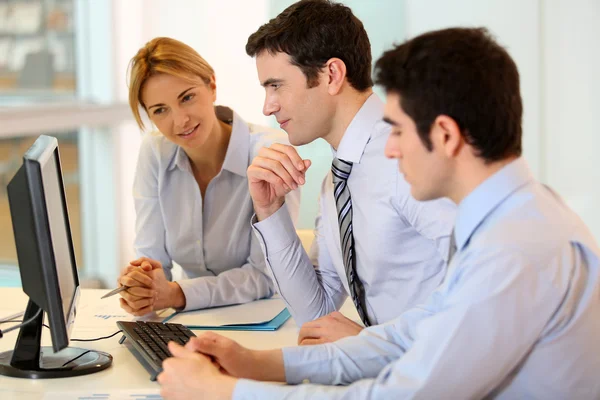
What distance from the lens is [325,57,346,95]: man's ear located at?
6.16 ft

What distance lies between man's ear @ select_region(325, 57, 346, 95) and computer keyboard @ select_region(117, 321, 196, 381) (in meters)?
0.66

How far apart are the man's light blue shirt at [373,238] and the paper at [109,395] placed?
57 centimetres

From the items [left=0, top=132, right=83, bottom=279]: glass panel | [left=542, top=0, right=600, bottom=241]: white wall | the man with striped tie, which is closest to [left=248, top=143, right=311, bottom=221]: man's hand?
the man with striped tie

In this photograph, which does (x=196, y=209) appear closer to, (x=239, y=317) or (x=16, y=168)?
(x=239, y=317)

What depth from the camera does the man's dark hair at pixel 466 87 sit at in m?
1.17

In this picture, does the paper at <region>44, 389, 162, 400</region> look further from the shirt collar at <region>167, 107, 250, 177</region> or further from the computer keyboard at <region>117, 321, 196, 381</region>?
the shirt collar at <region>167, 107, 250, 177</region>

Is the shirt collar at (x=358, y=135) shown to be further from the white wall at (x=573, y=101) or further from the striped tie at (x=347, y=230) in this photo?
the white wall at (x=573, y=101)

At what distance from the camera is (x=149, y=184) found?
2.46 m

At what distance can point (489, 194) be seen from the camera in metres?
1.19

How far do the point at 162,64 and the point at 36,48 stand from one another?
90.5 inches

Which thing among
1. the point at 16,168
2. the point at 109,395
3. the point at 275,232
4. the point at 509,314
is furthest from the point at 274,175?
the point at 16,168

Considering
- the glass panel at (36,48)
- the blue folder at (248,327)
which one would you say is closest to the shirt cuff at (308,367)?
the blue folder at (248,327)

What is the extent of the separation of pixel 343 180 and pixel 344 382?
1.95ft

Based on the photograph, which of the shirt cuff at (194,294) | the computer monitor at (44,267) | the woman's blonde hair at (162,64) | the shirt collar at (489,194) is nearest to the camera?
the shirt collar at (489,194)
